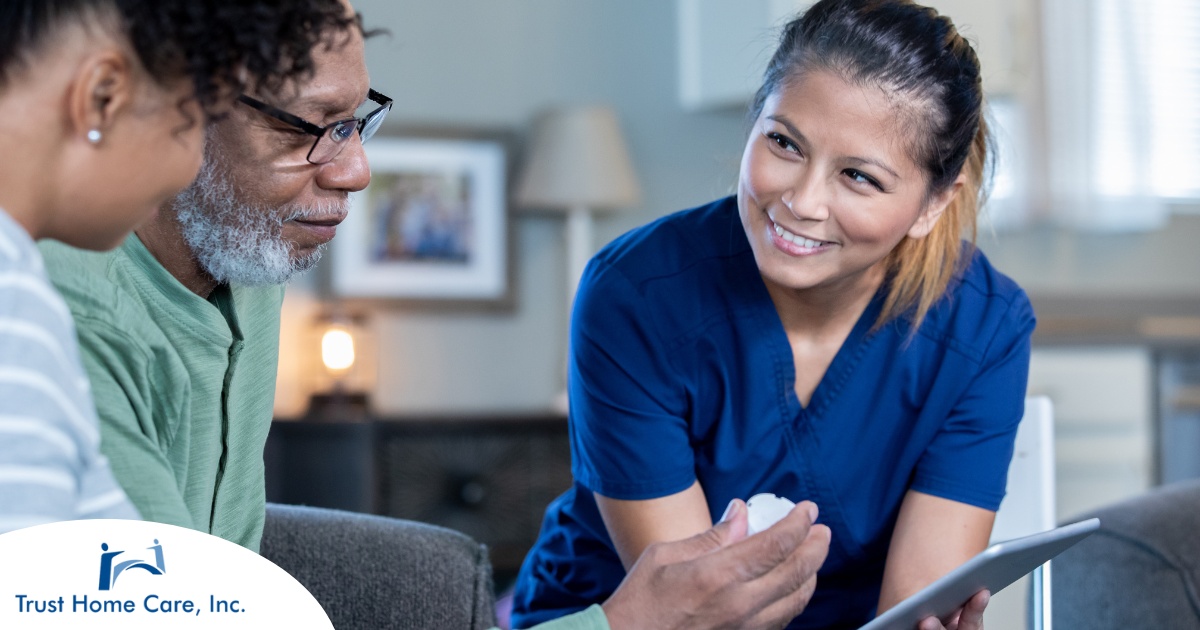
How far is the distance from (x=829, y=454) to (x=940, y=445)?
0.37 ft

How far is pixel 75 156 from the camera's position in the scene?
482 mm

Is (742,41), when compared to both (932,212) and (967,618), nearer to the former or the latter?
(932,212)

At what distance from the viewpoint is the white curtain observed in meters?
3.31

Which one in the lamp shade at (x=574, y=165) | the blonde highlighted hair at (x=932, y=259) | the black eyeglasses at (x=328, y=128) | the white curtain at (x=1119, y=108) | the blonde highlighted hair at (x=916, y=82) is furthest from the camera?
the white curtain at (x=1119, y=108)

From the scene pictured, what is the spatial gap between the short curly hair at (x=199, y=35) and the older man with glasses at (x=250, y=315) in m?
0.20

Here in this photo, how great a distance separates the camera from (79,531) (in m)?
0.49

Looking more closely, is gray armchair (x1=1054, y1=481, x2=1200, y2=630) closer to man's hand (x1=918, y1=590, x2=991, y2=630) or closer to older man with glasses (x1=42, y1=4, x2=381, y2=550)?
man's hand (x1=918, y1=590, x2=991, y2=630)

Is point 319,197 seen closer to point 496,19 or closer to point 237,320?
point 237,320

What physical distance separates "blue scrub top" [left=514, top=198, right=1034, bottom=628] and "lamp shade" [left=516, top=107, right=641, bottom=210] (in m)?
1.67

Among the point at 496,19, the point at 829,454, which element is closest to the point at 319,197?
the point at 829,454

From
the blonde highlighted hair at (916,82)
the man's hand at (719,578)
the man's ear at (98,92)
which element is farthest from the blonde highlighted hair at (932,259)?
the man's ear at (98,92)

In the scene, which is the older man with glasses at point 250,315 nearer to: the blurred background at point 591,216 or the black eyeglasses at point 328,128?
the black eyeglasses at point 328,128

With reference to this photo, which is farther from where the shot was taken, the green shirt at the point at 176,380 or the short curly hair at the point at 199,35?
the green shirt at the point at 176,380

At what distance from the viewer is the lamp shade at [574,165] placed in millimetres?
2939
